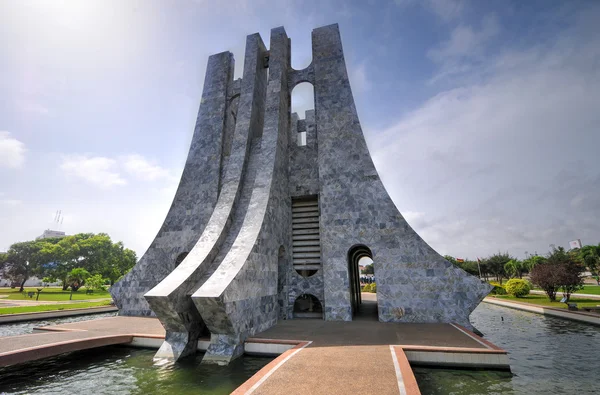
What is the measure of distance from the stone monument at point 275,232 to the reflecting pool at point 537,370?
232 centimetres

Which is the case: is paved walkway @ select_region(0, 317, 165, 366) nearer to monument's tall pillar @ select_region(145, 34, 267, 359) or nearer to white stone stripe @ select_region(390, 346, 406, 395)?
monument's tall pillar @ select_region(145, 34, 267, 359)

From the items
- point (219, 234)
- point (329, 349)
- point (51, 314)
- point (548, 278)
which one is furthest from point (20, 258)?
point (548, 278)

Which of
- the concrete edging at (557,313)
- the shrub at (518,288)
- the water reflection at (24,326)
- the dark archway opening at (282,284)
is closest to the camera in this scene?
the water reflection at (24,326)

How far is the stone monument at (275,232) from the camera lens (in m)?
9.23

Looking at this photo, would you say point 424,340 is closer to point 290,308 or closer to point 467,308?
point 467,308

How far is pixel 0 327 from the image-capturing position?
45.2ft

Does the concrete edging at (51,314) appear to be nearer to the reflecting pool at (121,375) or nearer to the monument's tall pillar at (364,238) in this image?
the reflecting pool at (121,375)

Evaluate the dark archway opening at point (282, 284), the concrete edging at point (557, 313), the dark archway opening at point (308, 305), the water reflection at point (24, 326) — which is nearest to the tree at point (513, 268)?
the concrete edging at point (557, 313)

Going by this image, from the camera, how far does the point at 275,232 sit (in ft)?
40.8

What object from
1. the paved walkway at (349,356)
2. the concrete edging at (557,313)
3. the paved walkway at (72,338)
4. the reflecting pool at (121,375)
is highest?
the paved walkway at (72,338)

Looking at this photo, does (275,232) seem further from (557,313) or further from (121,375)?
(557,313)

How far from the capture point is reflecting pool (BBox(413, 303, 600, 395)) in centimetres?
635

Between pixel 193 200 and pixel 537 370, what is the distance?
14908mm

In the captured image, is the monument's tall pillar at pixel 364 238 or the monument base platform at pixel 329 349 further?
the monument's tall pillar at pixel 364 238
